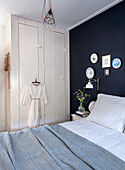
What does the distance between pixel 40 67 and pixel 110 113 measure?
2.13 meters

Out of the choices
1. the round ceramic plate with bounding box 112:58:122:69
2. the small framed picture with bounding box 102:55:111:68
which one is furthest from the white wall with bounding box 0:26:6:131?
the round ceramic plate with bounding box 112:58:122:69

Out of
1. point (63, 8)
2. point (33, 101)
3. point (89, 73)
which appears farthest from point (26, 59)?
point (89, 73)

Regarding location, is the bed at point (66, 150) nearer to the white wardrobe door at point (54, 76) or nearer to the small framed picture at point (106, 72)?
the small framed picture at point (106, 72)

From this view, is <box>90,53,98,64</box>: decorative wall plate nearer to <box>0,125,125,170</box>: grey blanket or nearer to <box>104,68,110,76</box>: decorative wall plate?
<box>104,68,110,76</box>: decorative wall plate

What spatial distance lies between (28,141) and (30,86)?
186 cm

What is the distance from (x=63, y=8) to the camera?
9.05 feet

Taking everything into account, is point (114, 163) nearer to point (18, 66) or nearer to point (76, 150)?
point (76, 150)

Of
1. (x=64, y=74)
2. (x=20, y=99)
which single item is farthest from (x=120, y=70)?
(x=20, y=99)

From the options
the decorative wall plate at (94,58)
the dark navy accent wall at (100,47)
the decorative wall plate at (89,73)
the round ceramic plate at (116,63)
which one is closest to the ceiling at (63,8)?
the dark navy accent wall at (100,47)

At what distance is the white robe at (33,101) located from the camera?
10.5 feet

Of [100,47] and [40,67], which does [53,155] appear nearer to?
[100,47]

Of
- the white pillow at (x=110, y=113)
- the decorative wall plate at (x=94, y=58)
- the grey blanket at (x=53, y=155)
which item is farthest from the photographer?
the decorative wall plate at (x=94, y=58)

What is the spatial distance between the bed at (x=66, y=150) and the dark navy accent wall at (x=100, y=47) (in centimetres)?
103

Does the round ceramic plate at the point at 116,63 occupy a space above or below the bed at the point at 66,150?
above
